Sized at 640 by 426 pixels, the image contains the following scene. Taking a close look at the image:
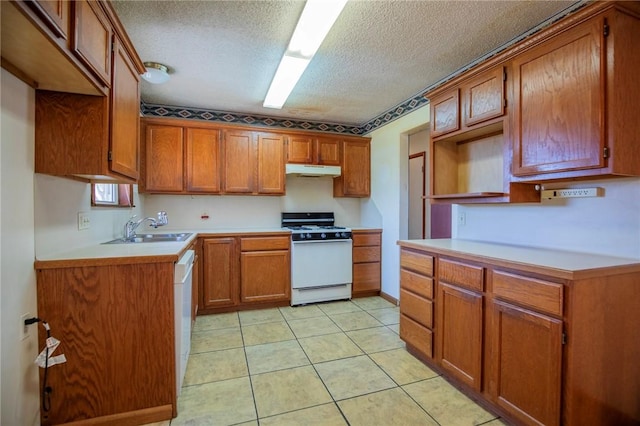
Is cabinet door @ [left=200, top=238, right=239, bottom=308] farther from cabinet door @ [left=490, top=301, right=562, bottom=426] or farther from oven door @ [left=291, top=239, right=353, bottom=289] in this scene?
cabinet door @ [left=490, top=301, right=562, bottom=426]

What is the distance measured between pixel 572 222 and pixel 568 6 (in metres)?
1.31

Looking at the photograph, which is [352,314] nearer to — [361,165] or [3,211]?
[361,165]

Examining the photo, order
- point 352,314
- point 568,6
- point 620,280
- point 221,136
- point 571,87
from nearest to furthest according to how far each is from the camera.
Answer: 1. point 620,280
2. point 571,87
3. point 568,6
4. point 352,314
5. point 221,136

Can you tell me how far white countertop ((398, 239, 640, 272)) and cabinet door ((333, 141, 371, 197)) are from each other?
205 centimetres

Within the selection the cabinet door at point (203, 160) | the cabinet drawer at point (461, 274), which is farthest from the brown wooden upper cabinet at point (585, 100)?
the cabinet door at point (203, 160)

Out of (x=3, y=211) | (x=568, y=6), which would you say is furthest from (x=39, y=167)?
(x=568, y=6)

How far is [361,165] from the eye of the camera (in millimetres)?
4254

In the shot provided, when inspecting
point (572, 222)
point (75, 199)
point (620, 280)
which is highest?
point (75, 199)

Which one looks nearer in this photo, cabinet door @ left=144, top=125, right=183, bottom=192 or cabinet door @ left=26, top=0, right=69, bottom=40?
cabinet door @ left=26, top=0, right=69, bottom=40

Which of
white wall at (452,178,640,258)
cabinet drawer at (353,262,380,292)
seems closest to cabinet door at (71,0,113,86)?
white wall at (452,178,640,258)

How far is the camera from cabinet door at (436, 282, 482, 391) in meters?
1.82

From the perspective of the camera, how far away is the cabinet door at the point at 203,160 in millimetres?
3527

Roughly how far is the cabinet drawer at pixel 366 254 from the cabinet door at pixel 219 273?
1.49 m

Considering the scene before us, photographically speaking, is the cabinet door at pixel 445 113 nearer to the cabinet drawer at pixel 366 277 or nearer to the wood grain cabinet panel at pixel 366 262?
the wood grain cabinet panel at pixel 366 262
